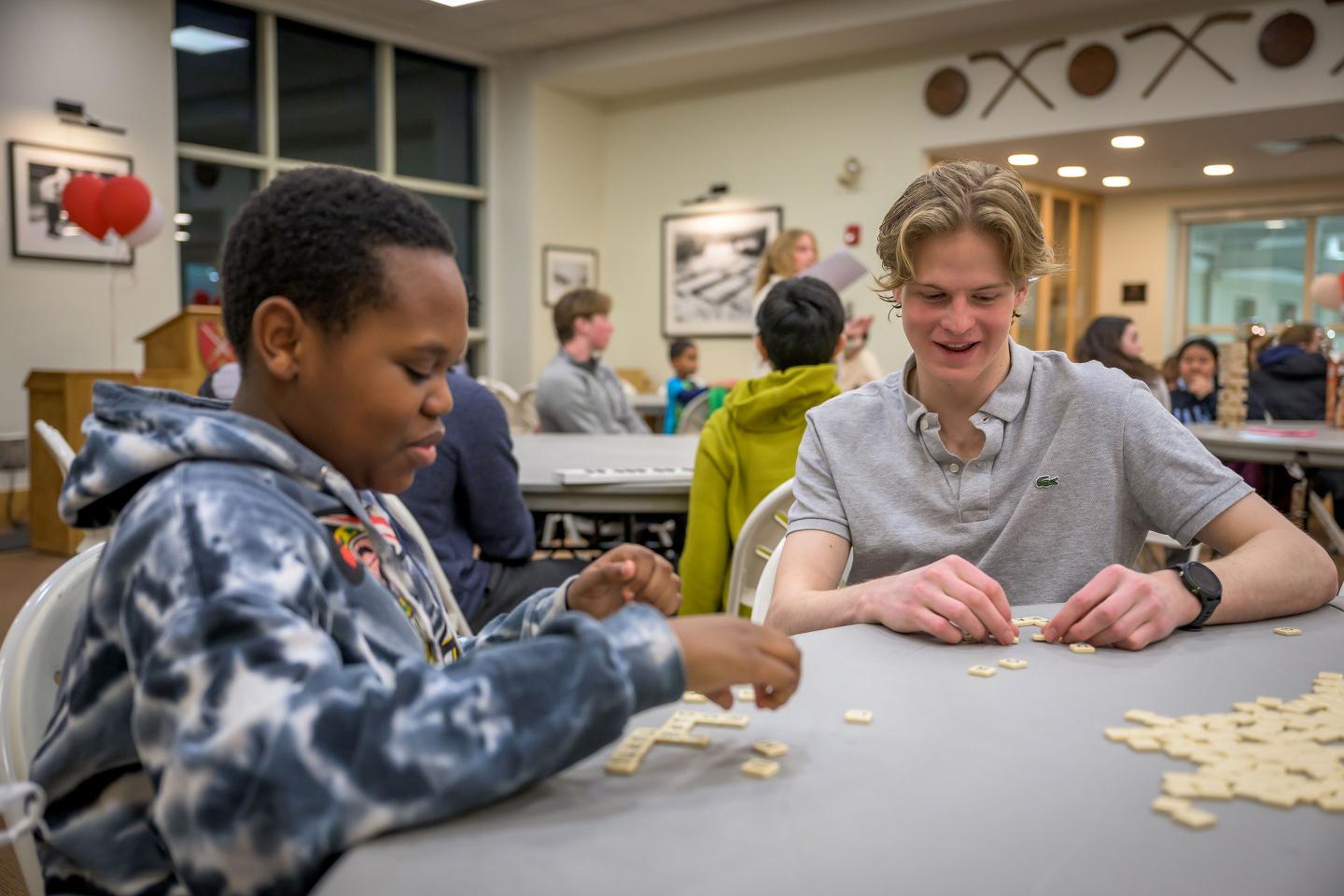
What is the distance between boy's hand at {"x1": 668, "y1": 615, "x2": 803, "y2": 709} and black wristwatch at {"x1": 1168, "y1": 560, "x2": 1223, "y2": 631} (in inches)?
25.3

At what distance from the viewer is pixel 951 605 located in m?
1.18

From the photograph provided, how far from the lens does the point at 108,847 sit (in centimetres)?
79

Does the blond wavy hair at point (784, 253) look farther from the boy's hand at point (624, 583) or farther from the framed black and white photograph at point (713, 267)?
the framed black and white photograph at point (713, 267)

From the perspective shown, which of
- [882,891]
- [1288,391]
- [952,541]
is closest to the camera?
[882,891]

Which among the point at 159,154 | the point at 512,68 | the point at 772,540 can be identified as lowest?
the point at 772,540

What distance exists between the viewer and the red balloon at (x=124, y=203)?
6.33 metres

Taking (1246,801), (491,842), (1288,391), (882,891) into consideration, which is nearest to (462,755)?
(491,842)

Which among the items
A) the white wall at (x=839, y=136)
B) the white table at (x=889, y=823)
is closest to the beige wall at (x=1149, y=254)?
the white wall at (x=839, y=136)

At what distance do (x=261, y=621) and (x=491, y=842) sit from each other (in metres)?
0.20

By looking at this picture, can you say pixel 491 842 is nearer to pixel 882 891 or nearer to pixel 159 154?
pixel 882 891

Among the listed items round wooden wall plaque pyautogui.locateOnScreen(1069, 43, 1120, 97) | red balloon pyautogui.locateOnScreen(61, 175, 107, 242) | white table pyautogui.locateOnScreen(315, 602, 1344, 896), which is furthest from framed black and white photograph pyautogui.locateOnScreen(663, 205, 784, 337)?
white table pyautogui.locateOnScreen(315, 602, 1344, 896)

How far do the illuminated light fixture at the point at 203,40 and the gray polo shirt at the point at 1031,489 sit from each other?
7734 mm

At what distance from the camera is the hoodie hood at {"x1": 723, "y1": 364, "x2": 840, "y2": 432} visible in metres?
2.64

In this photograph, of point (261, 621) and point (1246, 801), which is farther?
point (1246, 801)
